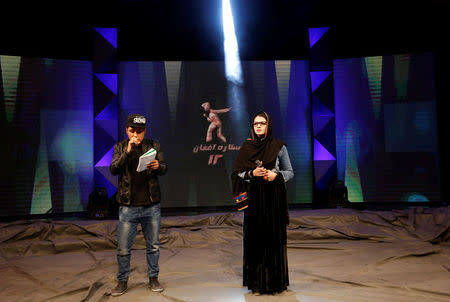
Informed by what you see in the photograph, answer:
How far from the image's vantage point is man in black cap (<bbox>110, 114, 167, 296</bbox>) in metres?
2.80

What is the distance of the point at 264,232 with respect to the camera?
9.14 feet

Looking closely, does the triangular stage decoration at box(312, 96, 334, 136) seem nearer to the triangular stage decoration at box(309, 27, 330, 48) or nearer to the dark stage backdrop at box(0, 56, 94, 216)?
the triangular stage decoration at box(309, 27, 330, 48)

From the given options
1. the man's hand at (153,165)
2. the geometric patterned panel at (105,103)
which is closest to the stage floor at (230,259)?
the man's hand at (153,165)

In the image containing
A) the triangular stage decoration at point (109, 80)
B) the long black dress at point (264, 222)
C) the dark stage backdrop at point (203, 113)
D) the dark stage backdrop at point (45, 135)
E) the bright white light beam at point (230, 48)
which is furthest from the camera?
the bright white light beam at point (230, 48)

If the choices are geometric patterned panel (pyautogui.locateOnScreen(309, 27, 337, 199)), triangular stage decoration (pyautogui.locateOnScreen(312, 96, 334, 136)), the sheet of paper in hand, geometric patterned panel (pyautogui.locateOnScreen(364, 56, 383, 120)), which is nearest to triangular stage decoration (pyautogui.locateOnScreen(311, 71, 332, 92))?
geometric patterned panel (pyautogui.locateOnScreen(309, 27, 337, 199))

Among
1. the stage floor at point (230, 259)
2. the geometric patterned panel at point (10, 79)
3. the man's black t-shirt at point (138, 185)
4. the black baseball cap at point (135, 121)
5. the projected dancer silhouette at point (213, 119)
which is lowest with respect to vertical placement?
the stage floor at point (230, 259)

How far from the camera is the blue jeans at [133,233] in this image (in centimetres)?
280

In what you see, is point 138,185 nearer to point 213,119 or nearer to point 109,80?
point 213,119

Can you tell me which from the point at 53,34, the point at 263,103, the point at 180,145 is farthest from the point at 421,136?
the point at 53,34

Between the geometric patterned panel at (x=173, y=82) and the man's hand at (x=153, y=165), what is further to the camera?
the geometric patterned panel at (x=173, y=82)

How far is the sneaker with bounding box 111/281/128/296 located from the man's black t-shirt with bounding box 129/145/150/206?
672 mm

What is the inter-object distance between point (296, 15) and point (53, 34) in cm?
471

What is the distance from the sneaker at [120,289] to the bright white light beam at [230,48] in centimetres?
476

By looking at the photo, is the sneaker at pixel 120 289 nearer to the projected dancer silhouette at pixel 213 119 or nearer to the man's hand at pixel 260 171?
the man's hand at pixel 260 171
